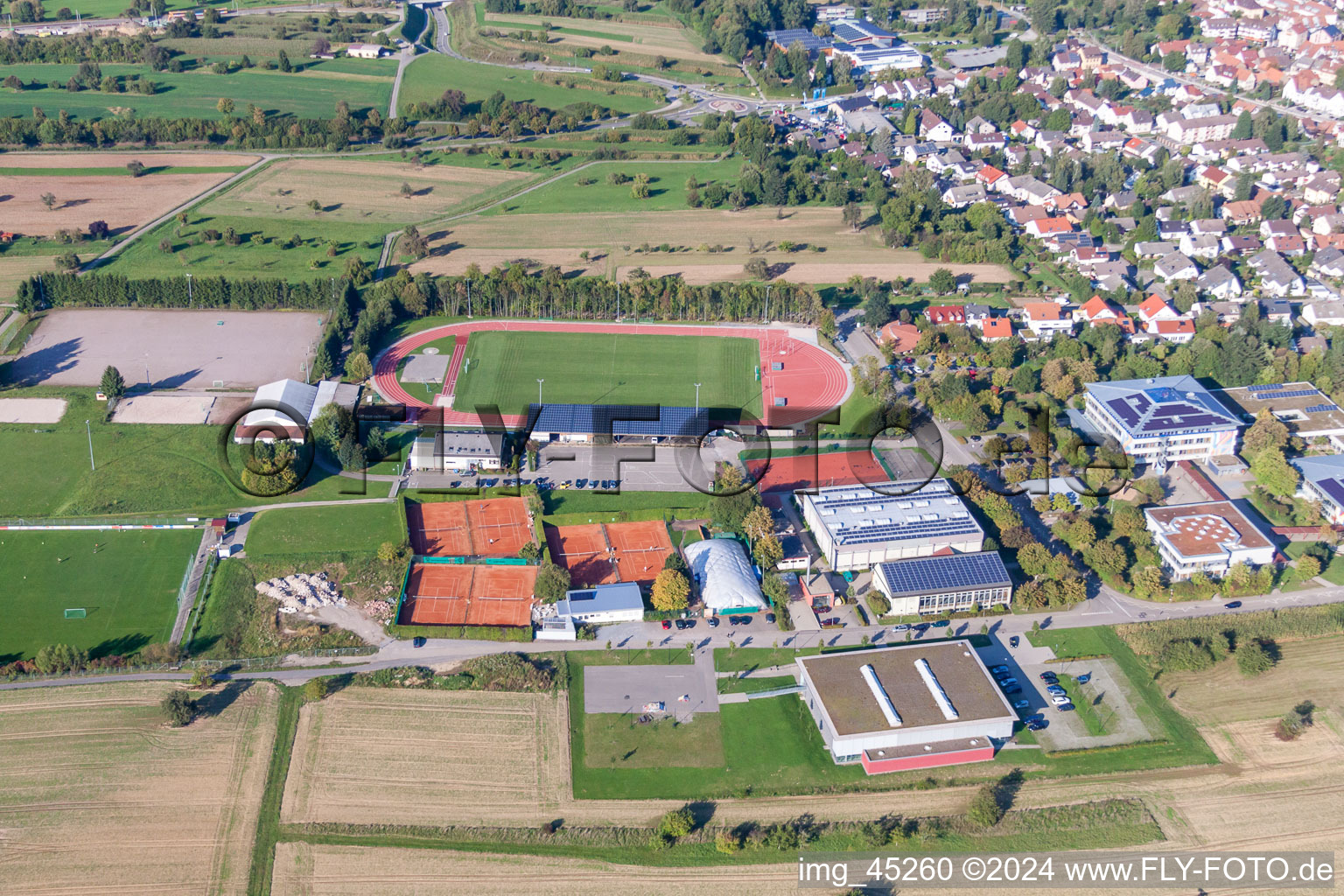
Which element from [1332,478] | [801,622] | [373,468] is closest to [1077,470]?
[1332,478]

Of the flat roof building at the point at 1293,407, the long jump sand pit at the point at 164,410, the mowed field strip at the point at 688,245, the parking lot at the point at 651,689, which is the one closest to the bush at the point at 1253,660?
the flat roof building at the point at 1293,407

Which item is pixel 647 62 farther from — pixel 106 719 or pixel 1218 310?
pixel 106 719

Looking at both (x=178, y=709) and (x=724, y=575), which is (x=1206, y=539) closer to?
(x=724, y=575)

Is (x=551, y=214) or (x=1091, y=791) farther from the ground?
(x=551, y=214)

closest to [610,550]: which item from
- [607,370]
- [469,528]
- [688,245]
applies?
[469,528]

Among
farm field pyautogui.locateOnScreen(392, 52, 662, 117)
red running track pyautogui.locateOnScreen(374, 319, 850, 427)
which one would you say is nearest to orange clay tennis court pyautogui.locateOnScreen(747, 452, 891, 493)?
red running track pyautogui.locateOnScreen(374, 319, 850, 427)
